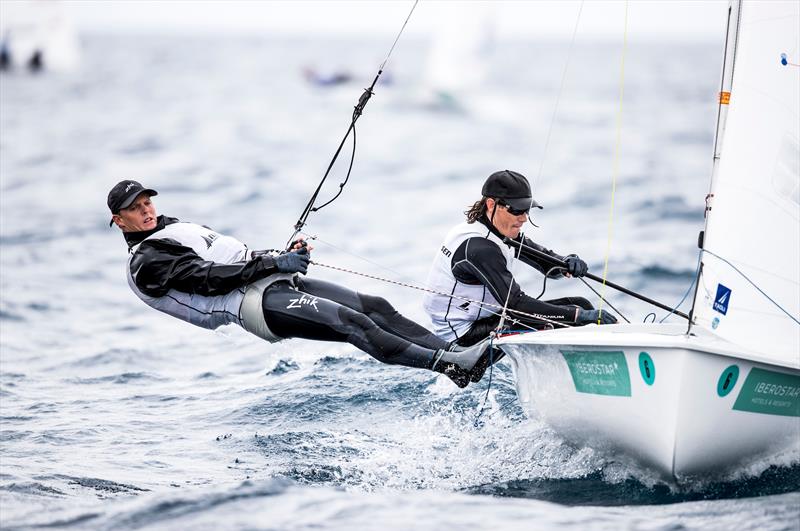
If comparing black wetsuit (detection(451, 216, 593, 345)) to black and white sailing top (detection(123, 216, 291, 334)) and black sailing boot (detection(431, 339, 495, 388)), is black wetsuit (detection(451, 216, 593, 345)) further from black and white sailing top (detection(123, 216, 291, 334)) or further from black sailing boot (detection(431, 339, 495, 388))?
black and white sailing top (detection(123, 216, 291, 334))

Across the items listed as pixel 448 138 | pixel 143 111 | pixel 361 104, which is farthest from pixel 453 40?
pixel 361 104

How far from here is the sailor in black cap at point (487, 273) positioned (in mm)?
4770

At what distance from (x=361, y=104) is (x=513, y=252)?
39.6 inches

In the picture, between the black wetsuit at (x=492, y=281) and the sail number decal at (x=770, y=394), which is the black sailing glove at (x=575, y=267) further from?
the sail number decal at (x=770, y=394)

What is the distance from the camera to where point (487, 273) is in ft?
15.6

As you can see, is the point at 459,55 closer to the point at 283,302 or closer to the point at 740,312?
the point at 283,302

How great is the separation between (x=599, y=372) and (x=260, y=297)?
1.56 meters

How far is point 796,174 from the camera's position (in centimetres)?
416

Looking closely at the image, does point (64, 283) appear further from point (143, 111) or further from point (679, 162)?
point (143, 111)

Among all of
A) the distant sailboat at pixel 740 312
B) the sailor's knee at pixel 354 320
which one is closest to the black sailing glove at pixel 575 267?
the distant sailboat at pixel 740 312

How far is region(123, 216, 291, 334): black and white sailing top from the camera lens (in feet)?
15.4

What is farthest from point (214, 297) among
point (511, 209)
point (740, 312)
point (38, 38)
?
point (38, 38)

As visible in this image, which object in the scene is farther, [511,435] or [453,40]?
[453,40]

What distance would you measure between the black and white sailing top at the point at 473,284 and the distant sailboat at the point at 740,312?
48cm
